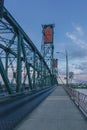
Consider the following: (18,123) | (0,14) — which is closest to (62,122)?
(18,123)

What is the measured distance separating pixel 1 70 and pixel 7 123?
10.5 feet

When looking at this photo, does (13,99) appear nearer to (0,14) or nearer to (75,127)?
(75,127)

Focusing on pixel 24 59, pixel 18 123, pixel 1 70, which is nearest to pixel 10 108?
pixel 18 123

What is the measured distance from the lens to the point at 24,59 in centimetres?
2008

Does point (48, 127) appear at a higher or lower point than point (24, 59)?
lower

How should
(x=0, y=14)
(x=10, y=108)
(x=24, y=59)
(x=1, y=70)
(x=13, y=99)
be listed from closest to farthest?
(x=0, y=14) < (x=10, y=108) < (x=13, y=99) < (x=1, y=70) < (x=24, y=59)

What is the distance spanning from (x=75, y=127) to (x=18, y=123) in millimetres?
2106

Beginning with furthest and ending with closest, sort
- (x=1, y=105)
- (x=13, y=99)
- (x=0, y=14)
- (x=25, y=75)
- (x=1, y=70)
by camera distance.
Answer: (x=25, y=75) < (x=1, y=70) < (x=13, y=99) < (x=1, y=105) < (x=0, y=14)

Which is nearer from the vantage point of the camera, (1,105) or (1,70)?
(1,105)

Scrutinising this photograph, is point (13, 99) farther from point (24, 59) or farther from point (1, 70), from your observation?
point (24, 59)

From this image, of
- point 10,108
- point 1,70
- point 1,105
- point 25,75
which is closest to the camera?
point 1,105

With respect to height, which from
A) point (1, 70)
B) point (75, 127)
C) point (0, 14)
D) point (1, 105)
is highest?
point (0, 14)

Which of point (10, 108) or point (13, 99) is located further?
point (13, 99)

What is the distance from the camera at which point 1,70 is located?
43.8 ft
